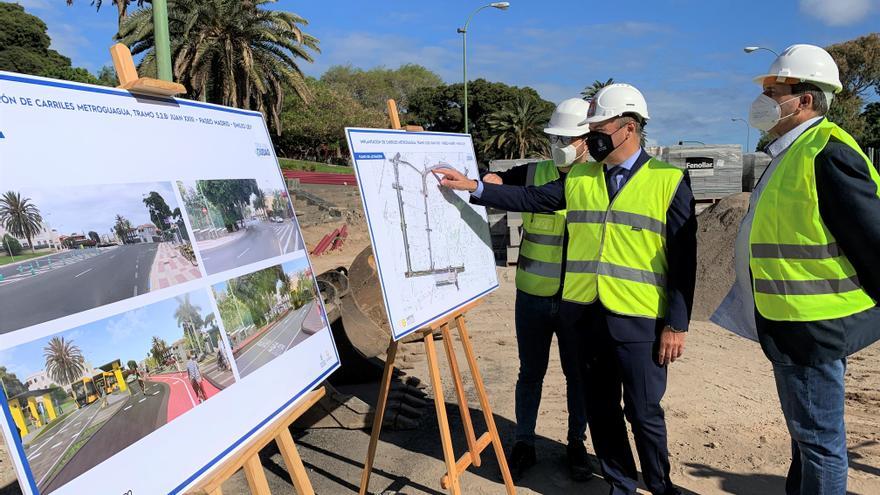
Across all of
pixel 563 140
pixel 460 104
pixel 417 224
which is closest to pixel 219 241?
pixel 417 224

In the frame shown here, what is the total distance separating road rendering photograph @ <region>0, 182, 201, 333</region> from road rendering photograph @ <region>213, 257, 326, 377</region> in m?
0.22

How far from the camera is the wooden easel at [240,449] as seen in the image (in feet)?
6.02

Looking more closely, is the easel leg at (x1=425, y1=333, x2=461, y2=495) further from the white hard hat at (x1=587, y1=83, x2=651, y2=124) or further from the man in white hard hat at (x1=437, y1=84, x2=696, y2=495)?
the white hard hat at (x1=587, y1=83, x2=651, y2=124)

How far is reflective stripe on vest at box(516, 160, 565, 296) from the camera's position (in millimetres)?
3506

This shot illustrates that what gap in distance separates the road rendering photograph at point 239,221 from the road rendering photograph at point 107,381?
0.22 metres

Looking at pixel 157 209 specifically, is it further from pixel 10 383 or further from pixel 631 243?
pixel 631 243

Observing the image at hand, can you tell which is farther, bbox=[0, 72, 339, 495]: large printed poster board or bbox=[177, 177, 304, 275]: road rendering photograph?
bbox=[177, 177, 304, 275]: road rendering photograph

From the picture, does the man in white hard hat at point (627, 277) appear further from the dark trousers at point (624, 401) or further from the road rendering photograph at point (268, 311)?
the road rendering photograph at point (268, 311)

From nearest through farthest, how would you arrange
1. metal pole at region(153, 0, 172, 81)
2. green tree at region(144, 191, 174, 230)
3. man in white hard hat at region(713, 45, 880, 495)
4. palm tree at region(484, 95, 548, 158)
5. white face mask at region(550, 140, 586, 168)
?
green tree at region(144, 191, 174, 230), man in white hard hat at region(713, 45, 880, 495), white face mask at region(550, 140, 586, 168), metal pole at region(153, 0, 172, 81), palm tree at region(484, 95, 548, 158)

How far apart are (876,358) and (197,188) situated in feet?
21.3

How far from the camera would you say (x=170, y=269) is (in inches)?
71.1

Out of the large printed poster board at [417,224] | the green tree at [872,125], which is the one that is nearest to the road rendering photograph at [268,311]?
the large printed poster board at [417,224]

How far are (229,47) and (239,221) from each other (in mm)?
19995

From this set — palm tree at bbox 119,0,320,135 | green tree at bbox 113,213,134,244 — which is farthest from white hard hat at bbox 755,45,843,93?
palm tree at bbox 119,0,320,135
